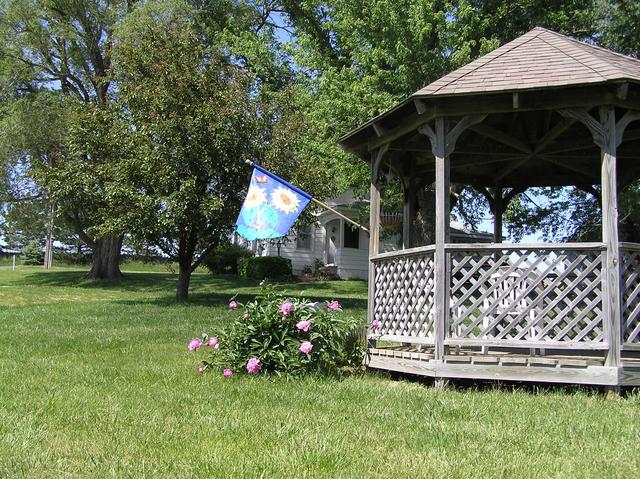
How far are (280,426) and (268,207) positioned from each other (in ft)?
11.8

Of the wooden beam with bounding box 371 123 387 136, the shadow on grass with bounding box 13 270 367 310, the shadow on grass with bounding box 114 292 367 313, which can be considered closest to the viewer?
the wooden beam with bounding box 371 123 387 136

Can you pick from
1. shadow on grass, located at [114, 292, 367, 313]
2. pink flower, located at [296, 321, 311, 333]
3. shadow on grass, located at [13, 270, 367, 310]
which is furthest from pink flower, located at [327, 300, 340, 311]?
shadow on grass, located at [13, 270, 367, 310]

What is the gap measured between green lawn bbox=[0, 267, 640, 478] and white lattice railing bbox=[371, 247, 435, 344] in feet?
2.04

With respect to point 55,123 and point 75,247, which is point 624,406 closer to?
point 55,123

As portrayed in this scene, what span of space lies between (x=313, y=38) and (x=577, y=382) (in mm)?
19945

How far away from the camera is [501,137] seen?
8.64 metres

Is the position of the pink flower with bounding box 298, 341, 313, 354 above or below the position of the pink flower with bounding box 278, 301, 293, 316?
below

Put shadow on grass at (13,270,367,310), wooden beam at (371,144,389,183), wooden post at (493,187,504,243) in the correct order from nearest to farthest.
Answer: wooden beam at (371,144,389,183) → wooden post at (493,187,504,243) → shadow on grass at (13,270,367,310)

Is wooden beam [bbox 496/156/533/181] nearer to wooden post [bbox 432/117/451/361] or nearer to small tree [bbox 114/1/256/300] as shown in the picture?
wooden post [bbox 432/117/451/361]

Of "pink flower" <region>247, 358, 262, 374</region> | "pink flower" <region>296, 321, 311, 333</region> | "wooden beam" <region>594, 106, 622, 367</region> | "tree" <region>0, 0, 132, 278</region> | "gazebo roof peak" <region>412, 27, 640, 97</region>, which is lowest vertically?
"pink flower" <region>247, 358, 262, 374</region>

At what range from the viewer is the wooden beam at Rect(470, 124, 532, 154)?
326 inches

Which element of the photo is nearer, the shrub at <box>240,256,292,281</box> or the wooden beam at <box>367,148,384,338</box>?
the wooden beam at <box>367,148,384,338</box>

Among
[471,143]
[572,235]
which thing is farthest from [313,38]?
[471,143]

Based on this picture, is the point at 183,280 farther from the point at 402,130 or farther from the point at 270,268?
the point at 402,130
